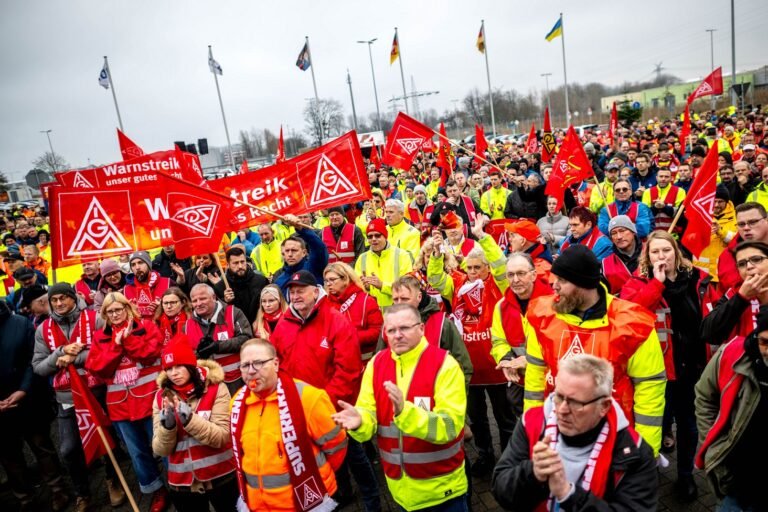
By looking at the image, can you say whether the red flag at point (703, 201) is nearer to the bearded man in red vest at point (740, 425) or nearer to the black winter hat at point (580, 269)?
the bearded man in red vest at point (740, 425)

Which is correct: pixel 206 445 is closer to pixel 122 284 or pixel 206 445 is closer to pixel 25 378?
pixel 25 378

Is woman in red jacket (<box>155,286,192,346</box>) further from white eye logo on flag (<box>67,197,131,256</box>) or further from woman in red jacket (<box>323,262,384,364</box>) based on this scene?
woman in red jacket (<box>323,262,384,364</box>)

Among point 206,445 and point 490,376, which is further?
point 490,376

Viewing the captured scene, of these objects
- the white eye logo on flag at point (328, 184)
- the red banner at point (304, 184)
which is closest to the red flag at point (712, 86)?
the red banner at point (304, 184)

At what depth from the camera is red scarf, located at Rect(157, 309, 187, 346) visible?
519 cm

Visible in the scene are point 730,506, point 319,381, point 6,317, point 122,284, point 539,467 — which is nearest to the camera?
point 539,467

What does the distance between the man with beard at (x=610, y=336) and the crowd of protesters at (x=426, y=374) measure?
13mm

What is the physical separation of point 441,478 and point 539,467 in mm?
1356

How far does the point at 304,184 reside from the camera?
19.9ft

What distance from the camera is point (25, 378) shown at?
5.38 meters

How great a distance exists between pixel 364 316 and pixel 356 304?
15 centimetres

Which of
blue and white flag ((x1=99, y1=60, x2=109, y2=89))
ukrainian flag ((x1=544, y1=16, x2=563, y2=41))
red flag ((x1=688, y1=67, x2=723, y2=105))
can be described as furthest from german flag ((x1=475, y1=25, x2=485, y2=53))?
blue and white flag ((x1=99, y1=60, x2=109, y2=89))

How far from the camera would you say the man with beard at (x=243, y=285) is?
236 inches

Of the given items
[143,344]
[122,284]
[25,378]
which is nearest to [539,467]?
[143,344]
